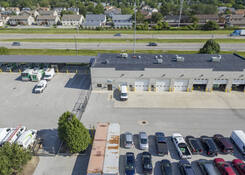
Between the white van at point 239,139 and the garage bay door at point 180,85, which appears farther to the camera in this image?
the garage bay door at point 180,85

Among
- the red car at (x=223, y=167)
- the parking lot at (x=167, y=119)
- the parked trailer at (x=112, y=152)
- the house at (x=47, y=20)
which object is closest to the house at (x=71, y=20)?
the house at (x=47, y=20)

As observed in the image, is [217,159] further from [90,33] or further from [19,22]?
[19,22]

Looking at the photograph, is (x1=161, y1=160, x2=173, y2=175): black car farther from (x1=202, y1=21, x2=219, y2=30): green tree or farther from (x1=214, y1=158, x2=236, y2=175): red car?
(x1=202, y1=21, x2=219, y2=30): green tree

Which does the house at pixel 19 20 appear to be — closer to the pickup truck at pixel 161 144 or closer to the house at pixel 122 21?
the house at pixel 122 21

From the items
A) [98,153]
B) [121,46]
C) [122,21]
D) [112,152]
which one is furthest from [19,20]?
[112,152]

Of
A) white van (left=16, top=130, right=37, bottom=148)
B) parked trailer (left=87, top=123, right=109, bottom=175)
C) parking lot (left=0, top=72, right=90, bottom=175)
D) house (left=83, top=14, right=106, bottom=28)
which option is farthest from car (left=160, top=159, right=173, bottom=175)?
house (left=83, top=14, right=106, bottom=28)
